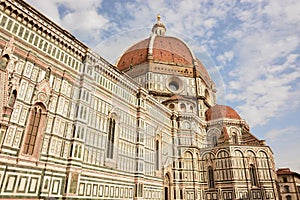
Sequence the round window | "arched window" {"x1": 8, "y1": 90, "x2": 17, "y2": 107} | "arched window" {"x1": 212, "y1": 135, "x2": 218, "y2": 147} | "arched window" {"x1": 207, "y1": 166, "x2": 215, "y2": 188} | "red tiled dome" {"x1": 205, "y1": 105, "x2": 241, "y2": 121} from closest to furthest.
→ "arched window" {"x1": 8, "y1": 90, "x2": 17, "y2": 107} → "arched window" {"x1": 207, "y1": 166, "x2": 215, "y2": 188} → "arched window" {"x1": 212, "y1": 135, "x2": 218, "y2": 147} → "red tiled dome" {"x1": 205, "y1": 105, "x2": 241, "y2": 121} → the round window

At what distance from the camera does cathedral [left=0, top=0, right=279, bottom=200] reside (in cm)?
1343

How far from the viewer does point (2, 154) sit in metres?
12.1

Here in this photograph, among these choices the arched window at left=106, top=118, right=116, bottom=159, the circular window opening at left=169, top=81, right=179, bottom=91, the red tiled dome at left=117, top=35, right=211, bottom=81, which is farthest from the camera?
the red tiled dome at left=117, top=35, right=211, bottom=81

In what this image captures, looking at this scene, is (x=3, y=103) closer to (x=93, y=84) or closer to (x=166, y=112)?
(x=93, y=84)

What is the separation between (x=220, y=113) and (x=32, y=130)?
1161 inches

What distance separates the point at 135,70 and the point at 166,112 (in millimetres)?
14381

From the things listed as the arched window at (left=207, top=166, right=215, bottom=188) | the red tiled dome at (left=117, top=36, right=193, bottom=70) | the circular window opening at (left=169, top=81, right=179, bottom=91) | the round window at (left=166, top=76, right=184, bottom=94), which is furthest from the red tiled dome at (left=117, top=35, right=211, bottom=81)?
the arched window at (left=207, top=166, right=215, bottom=188)

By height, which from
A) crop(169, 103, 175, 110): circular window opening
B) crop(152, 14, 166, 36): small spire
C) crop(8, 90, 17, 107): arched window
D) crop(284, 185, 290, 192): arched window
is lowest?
crop(284, 185, 290, 192): arched window

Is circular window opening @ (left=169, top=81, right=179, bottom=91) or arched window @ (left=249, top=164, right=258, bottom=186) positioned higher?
circular window opening @ (left=169, top=81, right=179, bottom=91)

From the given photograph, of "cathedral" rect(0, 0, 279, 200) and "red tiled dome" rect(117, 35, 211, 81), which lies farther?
"red tiled dome" rect(117, 35, 211, 81)

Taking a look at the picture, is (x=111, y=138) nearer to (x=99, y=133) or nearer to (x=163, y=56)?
(x=99, y=133)

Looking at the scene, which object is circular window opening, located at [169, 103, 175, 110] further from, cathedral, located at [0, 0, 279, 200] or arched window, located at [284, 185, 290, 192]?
arched window, located at [284, 185, 290, 192]

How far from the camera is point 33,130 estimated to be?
46.2 feet

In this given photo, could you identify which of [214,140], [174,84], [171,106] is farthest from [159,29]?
[214,140]
